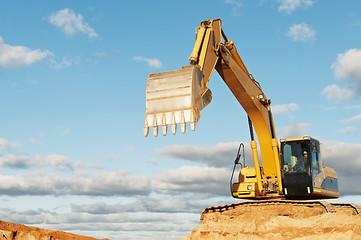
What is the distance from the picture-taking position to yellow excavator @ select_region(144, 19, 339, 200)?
1074 cm

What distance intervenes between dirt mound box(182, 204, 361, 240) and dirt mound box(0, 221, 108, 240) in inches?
163

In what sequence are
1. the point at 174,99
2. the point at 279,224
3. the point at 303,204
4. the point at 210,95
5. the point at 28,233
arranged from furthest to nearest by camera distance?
the point at 28,233 < the point at 303,204 < the point at 279,224 < the point at 210,95 < the point at 174,99

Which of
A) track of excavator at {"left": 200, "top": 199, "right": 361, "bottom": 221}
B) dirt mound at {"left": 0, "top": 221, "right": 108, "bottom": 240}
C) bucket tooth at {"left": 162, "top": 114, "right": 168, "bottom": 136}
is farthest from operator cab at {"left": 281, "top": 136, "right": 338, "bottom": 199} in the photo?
dirt mound at {"left": 0, "top": 221, "right": 108, "bottom": 240}

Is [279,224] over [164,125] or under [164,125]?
under

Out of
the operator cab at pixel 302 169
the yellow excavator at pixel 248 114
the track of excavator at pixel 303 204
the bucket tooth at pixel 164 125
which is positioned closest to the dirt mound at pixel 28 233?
the track of excavator at pixel 303 204

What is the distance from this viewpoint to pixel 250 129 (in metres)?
15.6

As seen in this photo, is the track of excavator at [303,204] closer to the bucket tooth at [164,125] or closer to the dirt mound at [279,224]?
the dirt mound at [279,224]

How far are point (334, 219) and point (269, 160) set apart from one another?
12.6 ft

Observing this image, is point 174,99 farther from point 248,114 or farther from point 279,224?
point 248,114

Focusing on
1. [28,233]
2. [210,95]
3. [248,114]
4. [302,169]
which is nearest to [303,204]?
[302,169]

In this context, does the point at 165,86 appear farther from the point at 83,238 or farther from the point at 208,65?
the point at 83,238

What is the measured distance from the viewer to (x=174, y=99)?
10734mm

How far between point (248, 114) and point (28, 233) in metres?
7.82

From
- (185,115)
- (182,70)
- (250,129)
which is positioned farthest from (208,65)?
(250,129)
